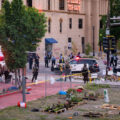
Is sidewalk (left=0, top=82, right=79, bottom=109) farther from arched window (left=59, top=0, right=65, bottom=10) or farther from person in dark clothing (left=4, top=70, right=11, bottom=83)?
arched window (left=59, top=0, right=65, bottom=10)

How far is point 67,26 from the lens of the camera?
206 feet

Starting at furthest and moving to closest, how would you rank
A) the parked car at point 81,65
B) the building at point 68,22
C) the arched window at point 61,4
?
the arched window at point 61,4, the building at point 68,22, the parked car at point 81,65

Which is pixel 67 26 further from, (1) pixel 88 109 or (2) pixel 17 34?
(1) pixel 88 109

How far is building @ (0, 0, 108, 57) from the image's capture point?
54625 mm

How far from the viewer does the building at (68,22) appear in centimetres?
5462

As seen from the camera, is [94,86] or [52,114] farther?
[94,86]

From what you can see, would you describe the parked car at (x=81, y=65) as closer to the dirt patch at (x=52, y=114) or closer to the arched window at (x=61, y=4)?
the dirt patch at (x=52, y=114)

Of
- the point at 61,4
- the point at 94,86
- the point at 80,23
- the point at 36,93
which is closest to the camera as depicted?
the point at 36,93

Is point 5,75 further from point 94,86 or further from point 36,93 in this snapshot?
point 94,86

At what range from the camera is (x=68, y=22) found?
63.1 meters

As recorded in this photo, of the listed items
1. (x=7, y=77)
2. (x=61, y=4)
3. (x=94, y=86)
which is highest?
(x=61, y=4)

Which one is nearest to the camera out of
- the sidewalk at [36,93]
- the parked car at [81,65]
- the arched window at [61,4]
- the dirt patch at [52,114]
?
the dirt patch at [52,114]

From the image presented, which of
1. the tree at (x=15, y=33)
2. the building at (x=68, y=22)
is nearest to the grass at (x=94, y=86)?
the tree at (x=15, y=33)

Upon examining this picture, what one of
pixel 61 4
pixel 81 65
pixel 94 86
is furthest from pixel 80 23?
pixel 94 86
